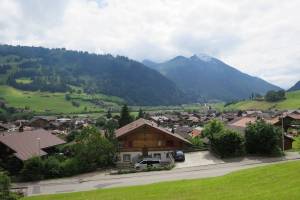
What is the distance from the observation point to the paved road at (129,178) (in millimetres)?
47062

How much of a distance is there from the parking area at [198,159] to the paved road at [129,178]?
7.98 ft

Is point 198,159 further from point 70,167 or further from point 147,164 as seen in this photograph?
point 70,167

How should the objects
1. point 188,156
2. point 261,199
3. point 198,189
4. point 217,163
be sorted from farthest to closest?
point 188,156 → point 217,163 → point 198,189 → point 261,199

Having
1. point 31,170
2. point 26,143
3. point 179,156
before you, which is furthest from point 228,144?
point 26,143

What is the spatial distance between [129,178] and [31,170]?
44.0 feet

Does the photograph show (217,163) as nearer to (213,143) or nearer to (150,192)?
(213,143)

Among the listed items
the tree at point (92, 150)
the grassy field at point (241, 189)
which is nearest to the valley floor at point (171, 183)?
the grassy field at point (241, 189)

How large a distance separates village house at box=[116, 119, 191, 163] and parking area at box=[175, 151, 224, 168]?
128 inches

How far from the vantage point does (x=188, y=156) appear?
6575cm

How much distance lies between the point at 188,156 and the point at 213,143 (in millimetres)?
4680

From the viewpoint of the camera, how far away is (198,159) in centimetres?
6262

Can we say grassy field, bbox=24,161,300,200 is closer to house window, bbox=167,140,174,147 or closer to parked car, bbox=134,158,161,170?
parked car, bbox=134,158,161,170

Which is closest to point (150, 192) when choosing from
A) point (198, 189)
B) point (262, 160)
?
point (198, 189)

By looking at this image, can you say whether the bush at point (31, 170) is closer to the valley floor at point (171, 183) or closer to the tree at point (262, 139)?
the valley floor at point (171, 183)
